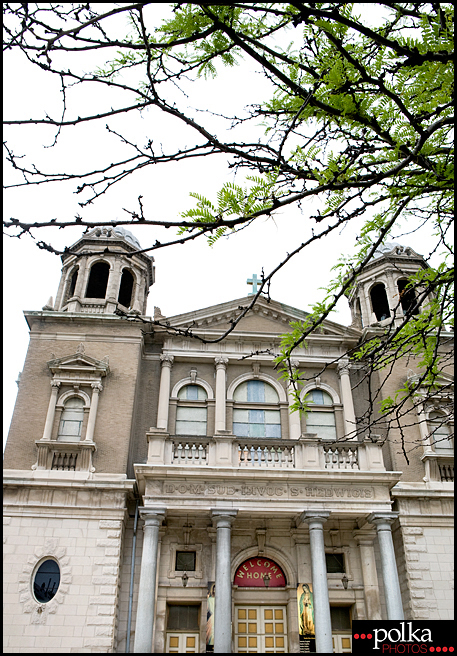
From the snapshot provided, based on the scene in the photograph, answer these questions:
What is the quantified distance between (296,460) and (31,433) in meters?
8.33

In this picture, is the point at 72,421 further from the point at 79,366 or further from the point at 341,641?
the point at 341,641

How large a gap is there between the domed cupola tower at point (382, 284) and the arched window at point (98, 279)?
33.6 ft

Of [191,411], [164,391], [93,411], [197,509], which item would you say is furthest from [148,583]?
[164,391]

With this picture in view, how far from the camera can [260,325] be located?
21.9m

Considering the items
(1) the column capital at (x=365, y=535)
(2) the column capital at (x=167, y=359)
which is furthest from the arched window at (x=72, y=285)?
(1) the column capital at (x=365, y=535)

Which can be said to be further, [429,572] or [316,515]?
[429,572]

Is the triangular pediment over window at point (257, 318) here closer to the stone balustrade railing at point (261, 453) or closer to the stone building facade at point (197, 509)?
the stone building facade at point (197, 509)

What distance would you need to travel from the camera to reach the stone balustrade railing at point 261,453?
17016 millimetres

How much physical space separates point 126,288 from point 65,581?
39.2 feet

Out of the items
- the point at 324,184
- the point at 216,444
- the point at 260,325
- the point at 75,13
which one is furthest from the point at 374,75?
the point at 260,325

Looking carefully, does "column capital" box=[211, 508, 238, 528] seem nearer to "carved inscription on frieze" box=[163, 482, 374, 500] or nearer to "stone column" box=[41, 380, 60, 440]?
"carved inscription on frieze" box=[163, 482, 374, 500]

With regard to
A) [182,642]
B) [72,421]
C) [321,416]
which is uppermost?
[321,416]

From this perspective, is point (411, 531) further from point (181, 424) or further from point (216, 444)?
point (181, 424)

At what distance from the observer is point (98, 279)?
24031mm
